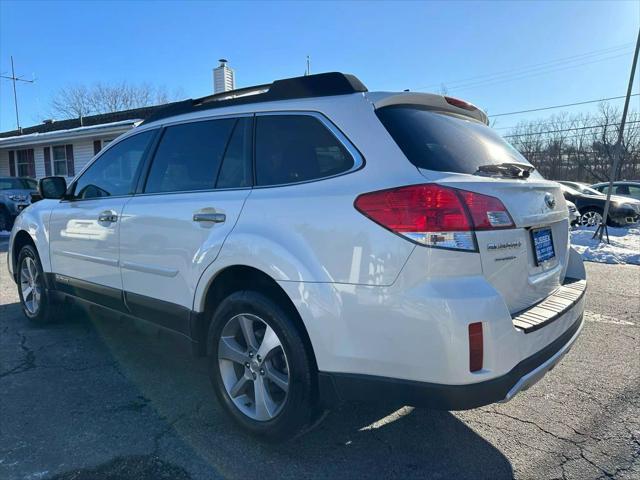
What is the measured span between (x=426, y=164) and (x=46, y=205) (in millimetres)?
4046

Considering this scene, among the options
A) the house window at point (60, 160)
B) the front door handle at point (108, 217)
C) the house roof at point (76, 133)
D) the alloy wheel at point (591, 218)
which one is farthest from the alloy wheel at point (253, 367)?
the house window at point (60, 160)

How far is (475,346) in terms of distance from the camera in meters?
2.03

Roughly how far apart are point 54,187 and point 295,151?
302 centimetres

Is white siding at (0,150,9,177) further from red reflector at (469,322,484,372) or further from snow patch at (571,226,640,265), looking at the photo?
red reflector at (469,322,484,372)

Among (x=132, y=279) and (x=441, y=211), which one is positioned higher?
(x=441, y=211)

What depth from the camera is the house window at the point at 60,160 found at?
19269 millimetres

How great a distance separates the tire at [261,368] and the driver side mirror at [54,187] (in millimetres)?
2569

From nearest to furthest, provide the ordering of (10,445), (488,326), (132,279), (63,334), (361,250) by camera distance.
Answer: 1. (488,326)
2. (361,250)
3. (10,445)
4. (132,279)
5. (63,334)

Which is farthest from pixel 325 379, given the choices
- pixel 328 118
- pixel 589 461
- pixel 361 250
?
pixel 589 461

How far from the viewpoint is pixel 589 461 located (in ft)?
8.38

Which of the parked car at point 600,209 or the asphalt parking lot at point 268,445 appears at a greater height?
the parked car at point 600,209

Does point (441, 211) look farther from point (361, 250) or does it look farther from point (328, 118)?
point (328, 118)

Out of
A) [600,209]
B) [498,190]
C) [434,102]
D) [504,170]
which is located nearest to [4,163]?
[600,209]

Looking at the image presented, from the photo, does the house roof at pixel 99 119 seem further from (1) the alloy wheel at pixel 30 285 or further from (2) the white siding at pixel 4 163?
(1) the alloy wheel at pixel 30 285
